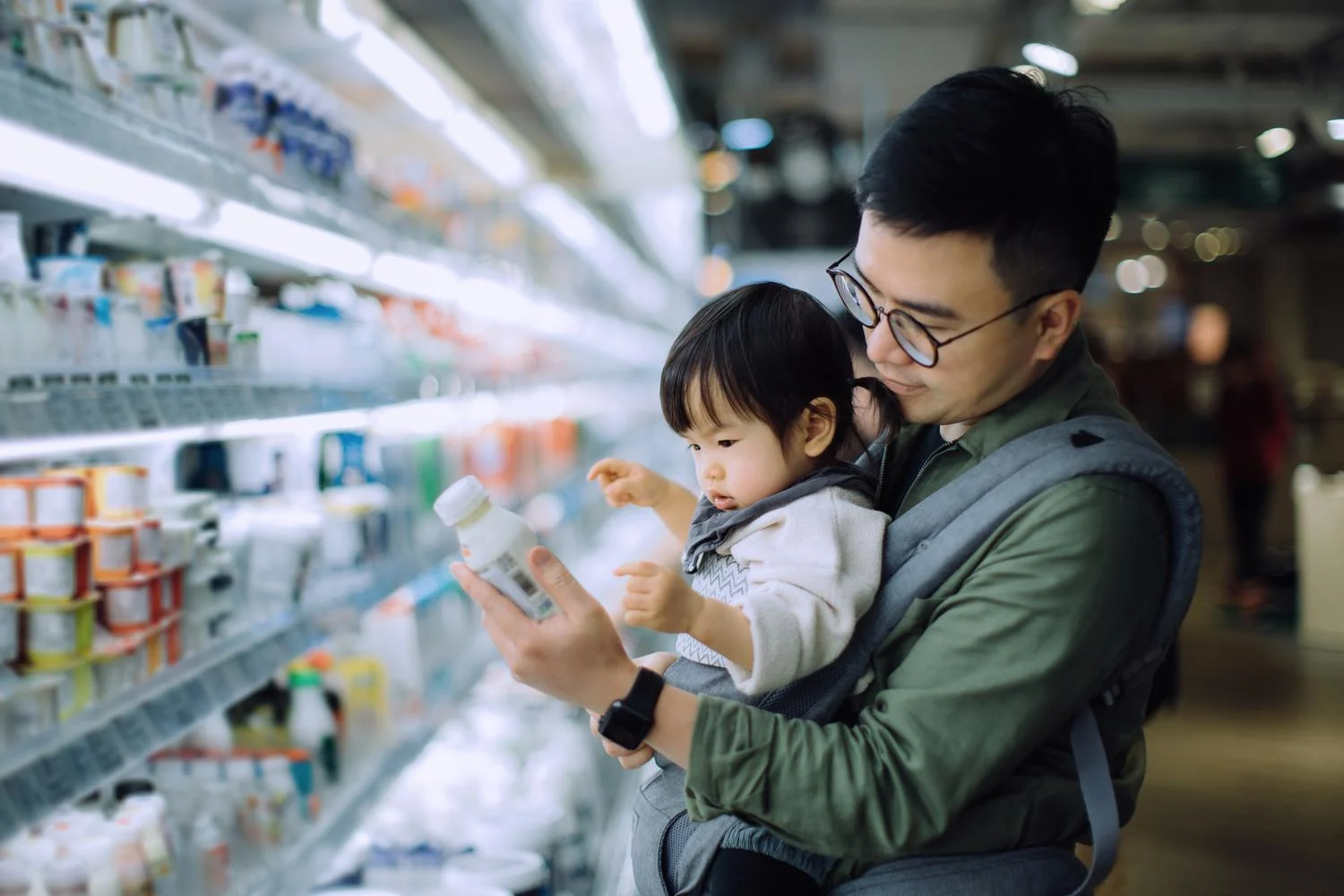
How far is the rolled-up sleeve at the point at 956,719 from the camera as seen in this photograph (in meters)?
1.14

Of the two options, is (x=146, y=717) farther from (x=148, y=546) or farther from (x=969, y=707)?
(x=969, y=707)

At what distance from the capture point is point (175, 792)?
2.34m

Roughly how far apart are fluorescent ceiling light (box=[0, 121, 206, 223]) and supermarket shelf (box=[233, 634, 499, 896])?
1059 millimetres

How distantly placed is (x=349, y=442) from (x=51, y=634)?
1.41m

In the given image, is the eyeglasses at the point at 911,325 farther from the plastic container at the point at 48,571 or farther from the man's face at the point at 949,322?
the plastic container at the point at 48,571

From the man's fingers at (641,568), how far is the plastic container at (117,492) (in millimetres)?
1011

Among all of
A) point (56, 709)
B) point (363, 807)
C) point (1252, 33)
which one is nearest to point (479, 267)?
point (363, 807)

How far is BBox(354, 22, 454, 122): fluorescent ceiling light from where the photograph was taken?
2.98 metres

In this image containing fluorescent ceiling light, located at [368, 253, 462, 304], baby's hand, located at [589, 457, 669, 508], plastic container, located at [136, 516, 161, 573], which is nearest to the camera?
baby's hand, located at [589, 457, 669, 508]

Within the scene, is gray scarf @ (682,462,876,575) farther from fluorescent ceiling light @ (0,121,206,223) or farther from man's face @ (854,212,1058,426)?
fluorescent ceiling light @ (0,121,206,223)

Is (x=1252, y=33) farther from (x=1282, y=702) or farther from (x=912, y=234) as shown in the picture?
(x=912, y=234)

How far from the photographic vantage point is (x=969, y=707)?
1.14m

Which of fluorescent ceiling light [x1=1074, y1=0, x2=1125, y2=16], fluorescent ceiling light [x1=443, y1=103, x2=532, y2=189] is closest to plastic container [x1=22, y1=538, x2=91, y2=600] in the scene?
fluorescent ceiling light [x1=443, y1=103, x2=532, y2=189]

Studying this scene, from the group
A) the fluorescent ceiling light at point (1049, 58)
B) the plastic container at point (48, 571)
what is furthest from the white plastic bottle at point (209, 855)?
the fluorescent ceiling light at point (1049, 58)
